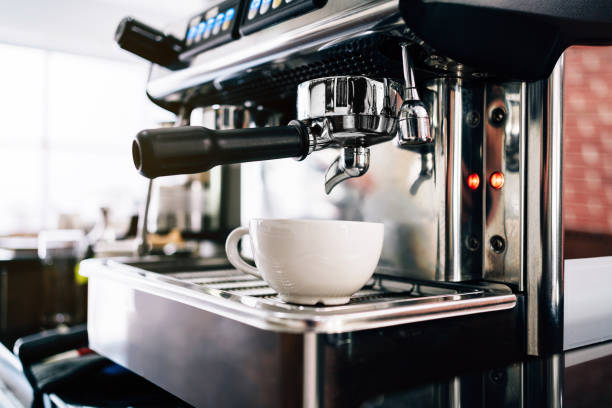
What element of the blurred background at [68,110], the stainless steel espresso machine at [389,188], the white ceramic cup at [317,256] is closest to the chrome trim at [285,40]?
the stainless steel espresso machine at [389,188]

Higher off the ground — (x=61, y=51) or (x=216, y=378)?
(x=61, y=51)

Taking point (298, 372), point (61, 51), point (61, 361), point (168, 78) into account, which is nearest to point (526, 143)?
point (298, 372)

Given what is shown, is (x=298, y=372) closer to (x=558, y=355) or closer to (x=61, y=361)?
(x=558, y=355)

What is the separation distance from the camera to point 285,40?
47 cm

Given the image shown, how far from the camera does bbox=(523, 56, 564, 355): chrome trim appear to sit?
45cm

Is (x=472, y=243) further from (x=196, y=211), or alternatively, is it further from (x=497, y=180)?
(x=196, y=211)

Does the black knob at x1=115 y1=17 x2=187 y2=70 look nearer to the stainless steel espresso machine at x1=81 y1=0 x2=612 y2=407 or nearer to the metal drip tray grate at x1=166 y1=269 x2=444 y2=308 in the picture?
the stainless steel espresso machine at x1=81 y1=0 x2=612 y2=407

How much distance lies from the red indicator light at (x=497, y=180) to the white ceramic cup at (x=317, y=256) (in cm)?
14

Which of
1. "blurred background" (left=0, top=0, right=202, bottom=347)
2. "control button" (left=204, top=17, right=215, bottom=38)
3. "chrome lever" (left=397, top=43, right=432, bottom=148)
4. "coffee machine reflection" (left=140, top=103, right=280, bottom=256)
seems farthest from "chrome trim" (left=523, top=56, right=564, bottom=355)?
"blurred background" (left=0, top=0, right=202, bottom=347)

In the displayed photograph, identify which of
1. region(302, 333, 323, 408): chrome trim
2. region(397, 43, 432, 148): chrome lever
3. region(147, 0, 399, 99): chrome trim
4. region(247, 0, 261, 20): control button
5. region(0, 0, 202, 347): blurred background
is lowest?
region(302, 333, 323, 408): chrome trim

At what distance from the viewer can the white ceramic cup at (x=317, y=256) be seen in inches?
14.9

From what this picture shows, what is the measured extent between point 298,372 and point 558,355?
248 millimetres

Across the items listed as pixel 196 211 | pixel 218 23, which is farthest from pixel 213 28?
pixel 196 211

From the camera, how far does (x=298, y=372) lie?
1.08 feet
